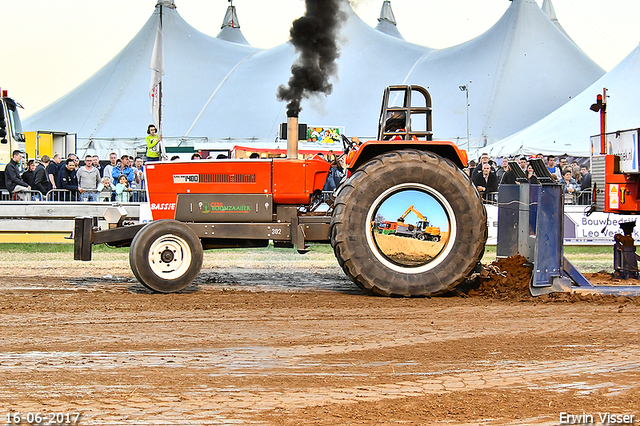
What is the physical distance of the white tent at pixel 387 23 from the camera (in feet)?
135

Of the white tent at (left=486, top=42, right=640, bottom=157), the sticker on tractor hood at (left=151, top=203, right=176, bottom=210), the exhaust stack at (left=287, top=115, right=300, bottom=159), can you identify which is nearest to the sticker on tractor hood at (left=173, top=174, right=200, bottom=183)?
the sticker on tractor hood at (left=151, top=203, right=176, bottom=210)

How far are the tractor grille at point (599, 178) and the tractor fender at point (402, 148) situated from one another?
5.04 feet

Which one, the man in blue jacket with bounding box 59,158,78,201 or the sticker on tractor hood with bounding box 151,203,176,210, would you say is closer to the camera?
the sticker on tractor hood with bounding box 151,203,176,210

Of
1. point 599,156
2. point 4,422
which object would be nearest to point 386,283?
point 599,156

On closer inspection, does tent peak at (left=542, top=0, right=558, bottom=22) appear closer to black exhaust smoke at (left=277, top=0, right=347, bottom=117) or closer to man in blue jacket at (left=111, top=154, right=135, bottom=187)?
man in blue jacket at (left=111, top=154, right=135, bottom=187)

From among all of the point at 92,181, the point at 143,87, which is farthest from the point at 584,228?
the point at 143,87

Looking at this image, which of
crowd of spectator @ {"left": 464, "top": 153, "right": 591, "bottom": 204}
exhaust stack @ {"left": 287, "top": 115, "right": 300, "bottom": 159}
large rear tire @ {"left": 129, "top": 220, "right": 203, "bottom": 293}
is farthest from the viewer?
crowd of spectator @ {"left": 464, "top": 153, "right": 591, "bottom": 204}

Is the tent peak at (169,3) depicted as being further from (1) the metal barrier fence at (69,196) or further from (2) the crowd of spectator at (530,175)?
(2) the crowd of spectator at (530,175)

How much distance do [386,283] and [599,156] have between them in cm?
265

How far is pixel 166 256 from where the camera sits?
20.8ft

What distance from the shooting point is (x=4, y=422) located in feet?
10.1

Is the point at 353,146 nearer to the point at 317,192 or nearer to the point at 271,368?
the point at 317,192

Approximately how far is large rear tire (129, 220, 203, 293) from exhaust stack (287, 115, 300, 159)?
1.15 metres

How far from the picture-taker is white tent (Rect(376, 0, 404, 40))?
41.2 m
